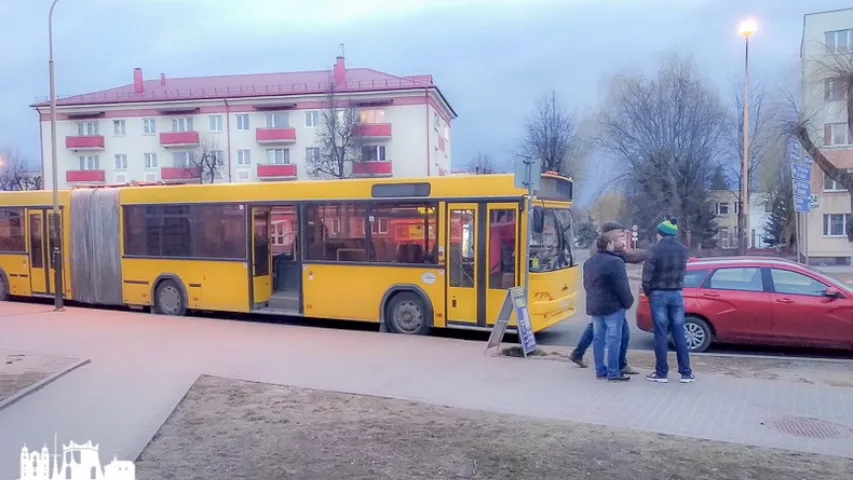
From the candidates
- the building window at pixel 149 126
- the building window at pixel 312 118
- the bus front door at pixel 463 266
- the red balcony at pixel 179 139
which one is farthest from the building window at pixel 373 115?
the bus front door at pixel 463 266

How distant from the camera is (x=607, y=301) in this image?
26.6 ft

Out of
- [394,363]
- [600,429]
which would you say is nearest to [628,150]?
[394,363]

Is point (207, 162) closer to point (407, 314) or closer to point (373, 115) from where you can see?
point (373, 115)

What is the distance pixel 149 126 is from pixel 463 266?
51.8 metres

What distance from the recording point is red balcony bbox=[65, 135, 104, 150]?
2253 inches

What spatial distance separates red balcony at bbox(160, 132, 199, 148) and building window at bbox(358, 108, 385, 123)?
13608mm

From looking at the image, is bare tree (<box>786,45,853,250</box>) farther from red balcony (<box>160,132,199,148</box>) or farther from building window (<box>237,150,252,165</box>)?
red balcony (<box>160,132,199,148</box>)

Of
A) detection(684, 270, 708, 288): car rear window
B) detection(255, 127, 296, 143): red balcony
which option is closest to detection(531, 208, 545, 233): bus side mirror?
detection(684, 270, 708, 288): car rear window

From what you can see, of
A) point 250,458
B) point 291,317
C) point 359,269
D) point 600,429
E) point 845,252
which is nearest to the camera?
point 250,458

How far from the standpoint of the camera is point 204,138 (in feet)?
182

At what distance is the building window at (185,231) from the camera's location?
13969 mm

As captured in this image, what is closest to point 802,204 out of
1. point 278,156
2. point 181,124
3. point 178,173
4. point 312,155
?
point 312,155

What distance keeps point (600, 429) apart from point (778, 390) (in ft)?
9.10

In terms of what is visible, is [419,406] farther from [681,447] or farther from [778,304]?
[778,304]
